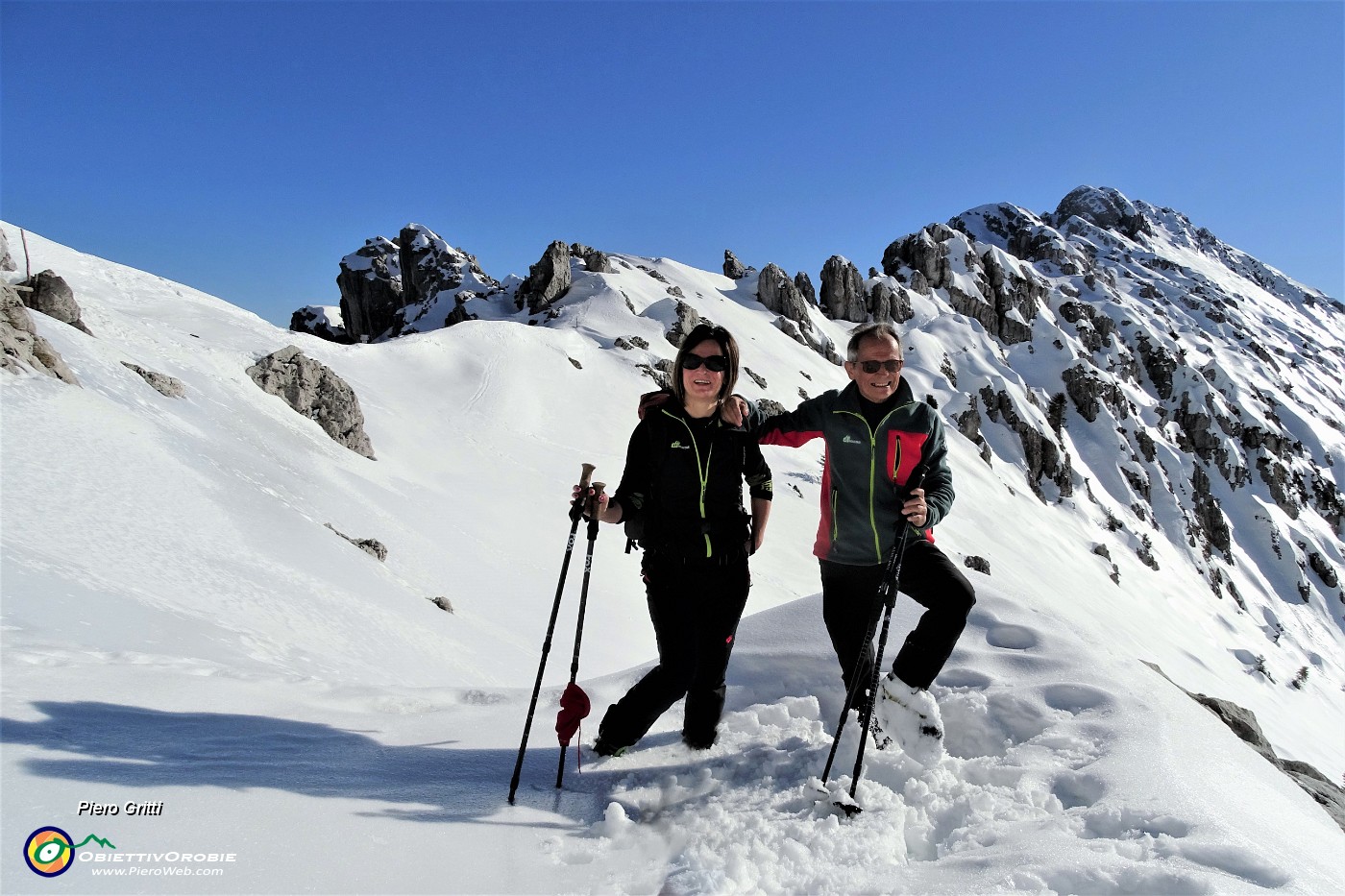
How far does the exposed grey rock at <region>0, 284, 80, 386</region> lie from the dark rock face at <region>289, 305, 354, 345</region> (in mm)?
86769

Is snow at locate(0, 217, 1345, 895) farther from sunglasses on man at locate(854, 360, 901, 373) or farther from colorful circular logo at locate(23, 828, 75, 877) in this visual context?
sunglasses on man at locate(854, 360, 901, 373)

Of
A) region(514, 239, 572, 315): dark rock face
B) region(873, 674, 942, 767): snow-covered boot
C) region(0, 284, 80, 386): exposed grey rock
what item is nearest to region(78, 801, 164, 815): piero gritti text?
region(873, 674, 942, 767): snow-covered boot

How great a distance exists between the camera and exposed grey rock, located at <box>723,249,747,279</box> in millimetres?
76312

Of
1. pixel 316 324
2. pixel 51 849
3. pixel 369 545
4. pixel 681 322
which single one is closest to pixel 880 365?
pixel 51 849

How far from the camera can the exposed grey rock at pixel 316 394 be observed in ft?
55.3

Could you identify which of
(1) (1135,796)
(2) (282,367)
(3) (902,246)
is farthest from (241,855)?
(3) (902,246)

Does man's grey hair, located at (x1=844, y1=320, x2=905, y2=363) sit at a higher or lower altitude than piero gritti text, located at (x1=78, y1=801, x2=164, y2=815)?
higher

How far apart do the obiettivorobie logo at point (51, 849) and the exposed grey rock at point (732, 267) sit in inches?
3028

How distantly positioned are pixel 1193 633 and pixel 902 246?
180 feet

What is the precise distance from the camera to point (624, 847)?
9.67 feet

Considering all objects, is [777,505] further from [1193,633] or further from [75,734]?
[1193,633]

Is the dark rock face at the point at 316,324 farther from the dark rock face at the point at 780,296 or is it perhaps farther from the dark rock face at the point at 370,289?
the dark rock face at the point at 780,296

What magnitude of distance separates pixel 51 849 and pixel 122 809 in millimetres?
292

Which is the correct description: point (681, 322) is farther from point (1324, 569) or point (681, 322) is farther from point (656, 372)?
point (1324, 569)
